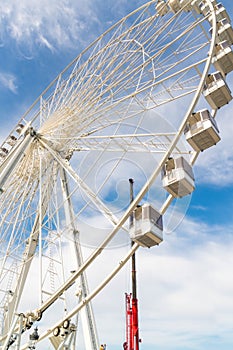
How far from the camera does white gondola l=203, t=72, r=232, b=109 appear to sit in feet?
30.1

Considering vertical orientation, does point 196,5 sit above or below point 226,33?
above

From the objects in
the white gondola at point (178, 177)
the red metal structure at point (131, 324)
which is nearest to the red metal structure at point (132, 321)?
the red metal structure at point (131, 324)

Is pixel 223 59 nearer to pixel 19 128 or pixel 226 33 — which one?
pixel 226 33

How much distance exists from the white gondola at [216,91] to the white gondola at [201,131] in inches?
36.0

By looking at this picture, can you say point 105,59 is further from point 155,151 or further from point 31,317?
point 31,317

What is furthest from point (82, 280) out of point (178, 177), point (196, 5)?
point (196, 5)

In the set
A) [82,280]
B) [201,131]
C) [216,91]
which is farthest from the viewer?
[82,280]

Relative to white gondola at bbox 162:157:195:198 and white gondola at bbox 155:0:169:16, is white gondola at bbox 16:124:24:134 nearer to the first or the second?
white gondola at bbox 155:0:169:16

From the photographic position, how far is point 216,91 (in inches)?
361

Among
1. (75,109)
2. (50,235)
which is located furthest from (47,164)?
(50,235)

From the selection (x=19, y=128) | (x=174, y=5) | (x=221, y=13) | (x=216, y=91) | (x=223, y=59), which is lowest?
(x=216, y=91)

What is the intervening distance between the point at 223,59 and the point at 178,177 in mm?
4108

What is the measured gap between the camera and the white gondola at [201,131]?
8344 mm

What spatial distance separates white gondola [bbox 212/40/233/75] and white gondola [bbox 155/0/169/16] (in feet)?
10.2
